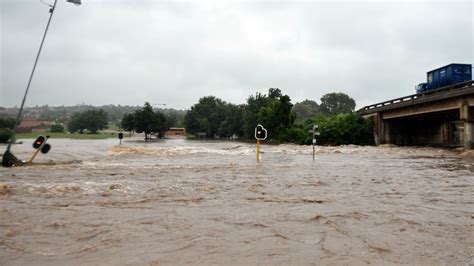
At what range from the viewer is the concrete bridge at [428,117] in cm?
3512

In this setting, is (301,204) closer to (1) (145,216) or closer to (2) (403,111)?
(1) (145,216)

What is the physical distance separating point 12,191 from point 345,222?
29.2 ft

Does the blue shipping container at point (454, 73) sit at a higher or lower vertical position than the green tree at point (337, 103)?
lower

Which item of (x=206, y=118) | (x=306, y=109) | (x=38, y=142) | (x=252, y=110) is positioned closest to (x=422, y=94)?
(x=38, y=142)

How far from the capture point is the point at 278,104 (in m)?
77.0

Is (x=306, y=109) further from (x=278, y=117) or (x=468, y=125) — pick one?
(x=468, y=125)

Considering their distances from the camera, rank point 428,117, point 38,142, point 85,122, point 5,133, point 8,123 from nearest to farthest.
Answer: point 8,123
point 5,133
point 38,142
point 428,117
point 85,122

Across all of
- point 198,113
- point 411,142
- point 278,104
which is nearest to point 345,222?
point 411,142

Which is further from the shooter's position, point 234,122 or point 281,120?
point 234,122

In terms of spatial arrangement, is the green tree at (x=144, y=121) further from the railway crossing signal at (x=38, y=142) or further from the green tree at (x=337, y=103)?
the railway crossing signal at (x=38, y=142)

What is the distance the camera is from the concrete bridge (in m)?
35.1

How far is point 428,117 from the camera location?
49.1 metres

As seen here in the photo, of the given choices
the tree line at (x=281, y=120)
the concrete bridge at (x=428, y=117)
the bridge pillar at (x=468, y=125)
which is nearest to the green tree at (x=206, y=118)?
the tree line at (x=281, y=120)

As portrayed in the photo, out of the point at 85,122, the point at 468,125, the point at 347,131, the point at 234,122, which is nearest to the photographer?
the point at 468,125
